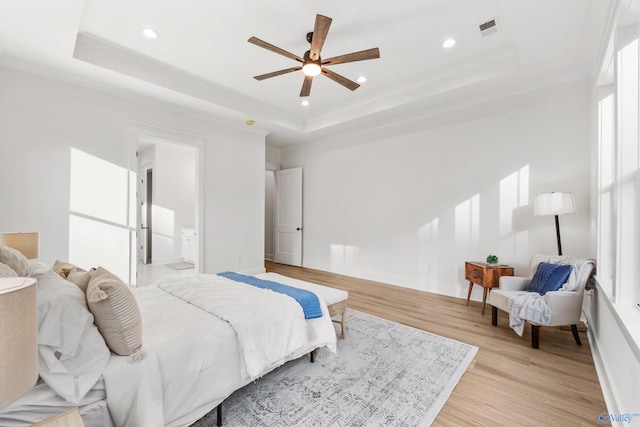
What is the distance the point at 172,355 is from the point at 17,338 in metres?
1.03

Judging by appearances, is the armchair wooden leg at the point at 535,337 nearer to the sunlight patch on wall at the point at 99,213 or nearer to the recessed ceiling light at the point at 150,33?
the recessed ceiling light at the point at 150,33

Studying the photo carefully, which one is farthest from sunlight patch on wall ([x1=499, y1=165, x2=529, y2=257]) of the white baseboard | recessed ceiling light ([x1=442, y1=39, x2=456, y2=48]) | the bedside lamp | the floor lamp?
the bedside lamp

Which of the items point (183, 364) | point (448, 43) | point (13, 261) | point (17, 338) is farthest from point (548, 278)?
point (13, 261)

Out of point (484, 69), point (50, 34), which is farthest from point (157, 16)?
point (484, 69)

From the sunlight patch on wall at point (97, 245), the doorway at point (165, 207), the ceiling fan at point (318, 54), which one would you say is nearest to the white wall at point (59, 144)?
the sunlight patch on wall at point (97, 245)

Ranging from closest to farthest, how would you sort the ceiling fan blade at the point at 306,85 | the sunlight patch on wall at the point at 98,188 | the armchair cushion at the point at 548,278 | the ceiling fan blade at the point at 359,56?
the ceiling fan blade at the point at 359,56
the armchair cushion at the point at 548,278
the ceiling fan blade at the point at 306,85
the sunlight patch on wall at the point at 98,188

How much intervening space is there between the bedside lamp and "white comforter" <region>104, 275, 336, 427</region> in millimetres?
852

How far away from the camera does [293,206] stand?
22.1 feet

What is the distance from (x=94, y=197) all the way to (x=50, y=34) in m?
1.80

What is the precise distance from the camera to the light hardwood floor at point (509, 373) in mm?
1814

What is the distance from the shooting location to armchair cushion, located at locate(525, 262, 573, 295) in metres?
2.76

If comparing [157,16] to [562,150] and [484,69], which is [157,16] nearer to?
[484,69]

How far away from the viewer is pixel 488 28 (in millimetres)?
2805

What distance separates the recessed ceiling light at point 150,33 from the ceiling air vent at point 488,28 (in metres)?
3.25
